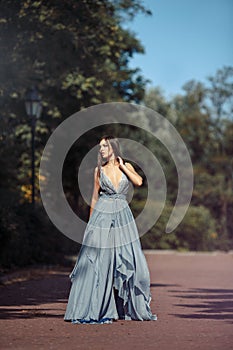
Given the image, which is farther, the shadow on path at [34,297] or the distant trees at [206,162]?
the distant trees at [206,162]

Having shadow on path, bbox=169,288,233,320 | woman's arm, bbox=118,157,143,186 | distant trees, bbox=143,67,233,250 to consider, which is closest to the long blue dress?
woman's arm, bbox=118,157,143,186

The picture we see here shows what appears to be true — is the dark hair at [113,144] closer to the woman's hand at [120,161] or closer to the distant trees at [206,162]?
the woman's hand at [120,161]

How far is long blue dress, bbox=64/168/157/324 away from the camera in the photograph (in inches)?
375

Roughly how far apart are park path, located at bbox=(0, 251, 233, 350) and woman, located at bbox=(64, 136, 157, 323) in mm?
239

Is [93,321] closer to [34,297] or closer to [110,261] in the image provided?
[110,261]

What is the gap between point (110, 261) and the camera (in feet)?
32.0

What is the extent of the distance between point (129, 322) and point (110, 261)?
0.72 metres

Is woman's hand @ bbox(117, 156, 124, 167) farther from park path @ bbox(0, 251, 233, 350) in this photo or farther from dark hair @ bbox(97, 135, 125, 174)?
park path @ bbox(0, 251, 233, 350)

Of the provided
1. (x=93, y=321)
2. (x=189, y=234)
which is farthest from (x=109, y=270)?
(x=189, y=234)

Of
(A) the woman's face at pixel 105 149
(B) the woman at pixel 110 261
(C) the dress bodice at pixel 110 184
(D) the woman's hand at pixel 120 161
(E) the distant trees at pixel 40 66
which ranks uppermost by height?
(E) the distant trees at pixel 40 66

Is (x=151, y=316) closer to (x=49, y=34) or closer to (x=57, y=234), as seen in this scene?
(x=49, y=34)

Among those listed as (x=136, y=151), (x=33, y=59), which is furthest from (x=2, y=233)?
(x=136, y=151)

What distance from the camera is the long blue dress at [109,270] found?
9516 millimetres

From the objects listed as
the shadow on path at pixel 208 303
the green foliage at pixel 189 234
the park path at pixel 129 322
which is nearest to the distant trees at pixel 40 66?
the park path at pixel 129 322
